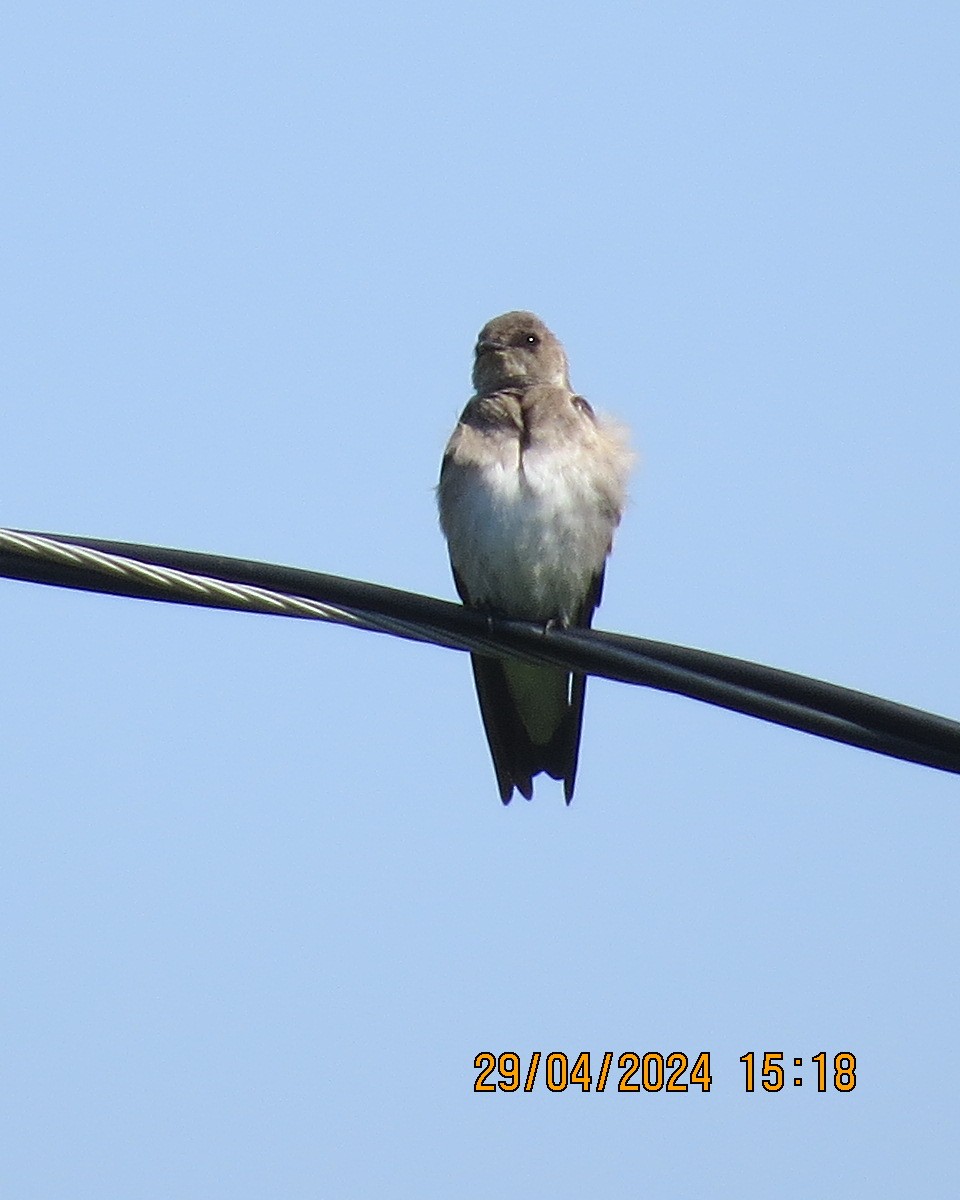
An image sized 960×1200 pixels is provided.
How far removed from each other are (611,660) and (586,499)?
2399mm

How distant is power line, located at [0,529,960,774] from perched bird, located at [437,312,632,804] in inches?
86.3

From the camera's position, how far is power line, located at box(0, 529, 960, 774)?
3.57 meters

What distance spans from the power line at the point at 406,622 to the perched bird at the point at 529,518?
2193 millimetres

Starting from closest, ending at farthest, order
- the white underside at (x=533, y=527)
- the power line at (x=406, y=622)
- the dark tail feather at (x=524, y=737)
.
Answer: the power line at (x=406, y=622) → the white underside at (x=533, y=527) → the dark tail feather at (x=524, y=737)

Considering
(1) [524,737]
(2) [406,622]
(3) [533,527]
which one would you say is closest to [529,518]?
(3) [533,527]

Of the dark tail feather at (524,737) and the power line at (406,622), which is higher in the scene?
the dark tail feather at (524,737)

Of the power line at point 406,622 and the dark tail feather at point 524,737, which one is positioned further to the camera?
the dark tail feather at point 524,737

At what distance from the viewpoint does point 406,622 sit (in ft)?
13.2

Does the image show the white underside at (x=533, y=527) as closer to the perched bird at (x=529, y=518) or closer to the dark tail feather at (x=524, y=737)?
the perched bird at (x=529, y=518)

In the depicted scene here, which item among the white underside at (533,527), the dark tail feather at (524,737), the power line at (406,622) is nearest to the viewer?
the power line at (406,622)

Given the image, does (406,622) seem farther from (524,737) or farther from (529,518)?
(524,737)

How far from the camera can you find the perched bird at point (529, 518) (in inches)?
249

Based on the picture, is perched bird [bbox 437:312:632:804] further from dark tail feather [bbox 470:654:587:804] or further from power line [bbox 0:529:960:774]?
power line [bbox 0:529:960:774]

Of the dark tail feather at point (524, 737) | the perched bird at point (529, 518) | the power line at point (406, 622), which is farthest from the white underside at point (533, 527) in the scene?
the power line at point (406, 622)
